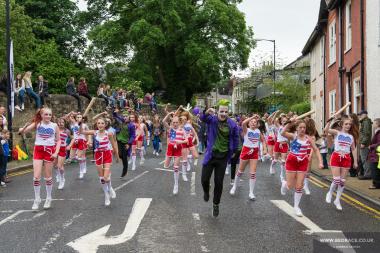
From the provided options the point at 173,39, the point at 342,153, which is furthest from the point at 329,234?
the point at 173,39

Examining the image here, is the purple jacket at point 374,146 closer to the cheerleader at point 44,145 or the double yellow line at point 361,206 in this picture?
the double yellow line at point 361,206

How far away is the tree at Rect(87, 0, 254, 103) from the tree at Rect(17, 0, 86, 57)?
1.67 metres

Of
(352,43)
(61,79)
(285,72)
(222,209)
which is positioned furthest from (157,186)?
(285,72)

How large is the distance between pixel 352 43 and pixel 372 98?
3.68 meters

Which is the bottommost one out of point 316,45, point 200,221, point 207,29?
point 200,221

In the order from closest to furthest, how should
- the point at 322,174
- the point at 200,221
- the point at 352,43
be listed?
the point at 200,221 < the point at 322,174 < the point at 352,43

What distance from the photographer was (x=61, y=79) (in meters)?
41.1

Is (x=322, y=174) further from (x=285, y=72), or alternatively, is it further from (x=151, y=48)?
(x=285, y=72)

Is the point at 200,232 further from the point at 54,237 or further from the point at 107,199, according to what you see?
the point at 107,199

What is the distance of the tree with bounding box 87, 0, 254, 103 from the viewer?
4112 cm

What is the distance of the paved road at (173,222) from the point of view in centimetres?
715

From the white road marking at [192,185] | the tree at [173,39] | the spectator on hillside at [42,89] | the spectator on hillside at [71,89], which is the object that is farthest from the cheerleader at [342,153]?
the tree at [173,39]

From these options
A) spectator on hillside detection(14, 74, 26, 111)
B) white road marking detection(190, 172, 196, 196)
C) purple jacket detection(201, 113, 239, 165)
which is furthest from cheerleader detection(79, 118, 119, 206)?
spectator on hillside detection(14, 74, 26, 111)

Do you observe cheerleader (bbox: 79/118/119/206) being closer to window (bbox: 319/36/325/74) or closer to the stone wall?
the stone wall
